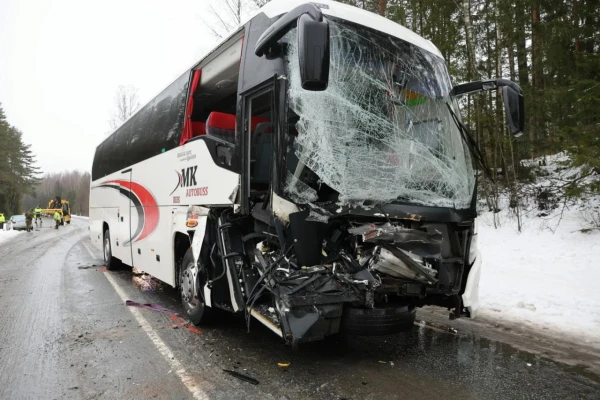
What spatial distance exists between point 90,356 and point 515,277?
6959 mm

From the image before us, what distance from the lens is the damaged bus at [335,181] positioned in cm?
323

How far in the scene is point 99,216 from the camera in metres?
10.9

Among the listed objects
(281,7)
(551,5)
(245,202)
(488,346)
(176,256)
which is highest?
(551,5)

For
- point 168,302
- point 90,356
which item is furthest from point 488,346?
point 168,302

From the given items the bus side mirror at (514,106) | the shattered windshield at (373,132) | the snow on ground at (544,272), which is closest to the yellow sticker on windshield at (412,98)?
the shattered windshield at (373,132)

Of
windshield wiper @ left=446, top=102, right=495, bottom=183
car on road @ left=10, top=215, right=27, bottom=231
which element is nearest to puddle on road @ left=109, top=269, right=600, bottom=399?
windshield wiper @ left=446, top=102, right=495, bottom=183

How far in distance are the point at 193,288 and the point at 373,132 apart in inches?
116

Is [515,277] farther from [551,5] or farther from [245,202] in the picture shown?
[551,5]

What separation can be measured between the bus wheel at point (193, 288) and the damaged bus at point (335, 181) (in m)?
0.04

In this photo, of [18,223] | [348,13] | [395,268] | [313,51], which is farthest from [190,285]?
[18,223]

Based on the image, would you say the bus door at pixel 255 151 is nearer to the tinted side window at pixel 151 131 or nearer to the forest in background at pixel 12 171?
the tinted side window at pixel 151 131

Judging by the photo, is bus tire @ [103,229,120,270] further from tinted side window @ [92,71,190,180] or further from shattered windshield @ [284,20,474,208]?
shattered windshield @ [284,20,474,208]

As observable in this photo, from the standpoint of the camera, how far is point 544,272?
7.64 meters

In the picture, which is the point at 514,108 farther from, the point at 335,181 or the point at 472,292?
the point at 335,181
